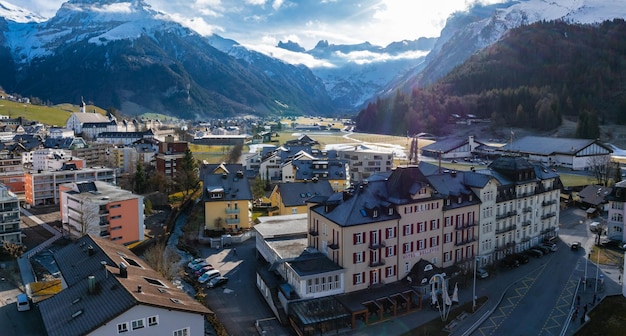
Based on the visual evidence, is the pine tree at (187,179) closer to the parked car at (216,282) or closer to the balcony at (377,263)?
the parked car at (216,282)

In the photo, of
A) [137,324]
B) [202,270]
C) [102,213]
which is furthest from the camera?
[102,213]

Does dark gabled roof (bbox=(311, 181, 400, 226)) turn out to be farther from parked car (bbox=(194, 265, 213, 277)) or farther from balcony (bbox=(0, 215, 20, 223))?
balcony (bbox=(0, 215, 20, 223))

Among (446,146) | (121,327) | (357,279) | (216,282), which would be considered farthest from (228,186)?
(446,146)

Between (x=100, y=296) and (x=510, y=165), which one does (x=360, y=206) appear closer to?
(x=510, y=165)

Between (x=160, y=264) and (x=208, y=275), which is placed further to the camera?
(x=208, y=275)

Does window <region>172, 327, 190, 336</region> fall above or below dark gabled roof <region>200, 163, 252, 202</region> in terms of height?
below

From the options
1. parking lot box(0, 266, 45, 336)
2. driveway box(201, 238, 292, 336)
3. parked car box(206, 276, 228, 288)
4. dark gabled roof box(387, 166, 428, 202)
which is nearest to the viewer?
parking lot box(0, 266, 45, 336)

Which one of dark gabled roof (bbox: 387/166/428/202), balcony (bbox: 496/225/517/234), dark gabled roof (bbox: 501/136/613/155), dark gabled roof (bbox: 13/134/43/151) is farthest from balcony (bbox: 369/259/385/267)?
dark gabled roof (bbox: 13/134/43/151)
